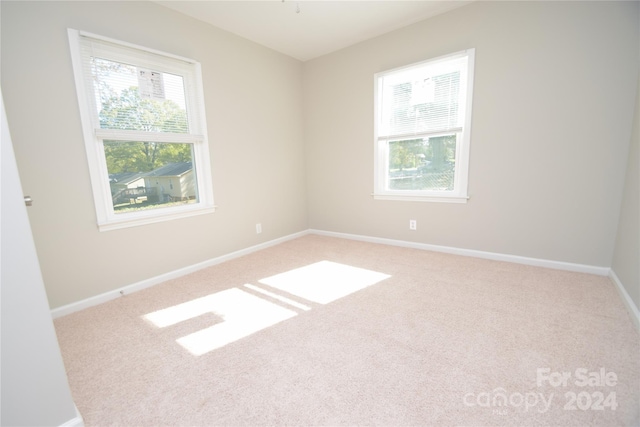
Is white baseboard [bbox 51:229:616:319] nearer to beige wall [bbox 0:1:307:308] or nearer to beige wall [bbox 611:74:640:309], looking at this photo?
beige wall [bbox 0:1:307:308]

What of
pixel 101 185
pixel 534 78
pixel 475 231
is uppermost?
pixel 534 78

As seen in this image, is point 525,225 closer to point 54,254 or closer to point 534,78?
point 534,78

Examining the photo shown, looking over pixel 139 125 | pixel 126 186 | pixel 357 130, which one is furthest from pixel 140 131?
pixel 357 130

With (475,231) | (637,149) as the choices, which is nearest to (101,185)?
(475,231)

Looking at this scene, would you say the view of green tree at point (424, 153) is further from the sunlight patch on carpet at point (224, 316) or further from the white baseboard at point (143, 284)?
the sunlight patch on carpet at point (224, 316)

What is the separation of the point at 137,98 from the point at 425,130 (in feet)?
9.56

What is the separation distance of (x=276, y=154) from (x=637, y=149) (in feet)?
11.3

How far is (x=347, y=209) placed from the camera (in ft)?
12.9

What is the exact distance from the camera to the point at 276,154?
3717 mm

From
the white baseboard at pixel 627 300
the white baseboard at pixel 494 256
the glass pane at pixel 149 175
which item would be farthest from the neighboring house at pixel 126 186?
the white baseboard at pixel 627 300

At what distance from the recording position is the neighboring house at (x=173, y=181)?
260 centimetres

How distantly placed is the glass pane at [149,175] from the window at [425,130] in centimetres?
227

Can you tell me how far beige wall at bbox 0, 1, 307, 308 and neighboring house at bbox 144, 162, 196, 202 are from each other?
10.1 inches

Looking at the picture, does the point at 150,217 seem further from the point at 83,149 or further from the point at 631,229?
the point at 631,229
